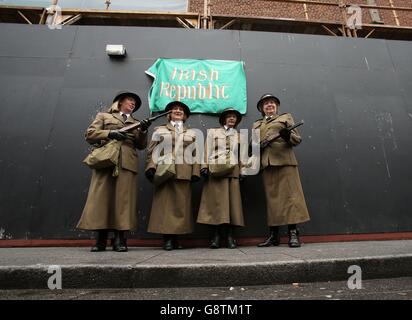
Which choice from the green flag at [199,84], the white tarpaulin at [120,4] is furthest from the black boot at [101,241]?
the white tarpaulin at [120,4]

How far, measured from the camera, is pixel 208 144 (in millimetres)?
4305

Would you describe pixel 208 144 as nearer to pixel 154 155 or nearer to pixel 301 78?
pixel 154 155

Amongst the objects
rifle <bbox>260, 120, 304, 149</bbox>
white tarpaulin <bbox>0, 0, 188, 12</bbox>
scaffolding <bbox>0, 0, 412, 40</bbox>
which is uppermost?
white tarpaulin <bbox>0, 0, 188, 12</bbox>

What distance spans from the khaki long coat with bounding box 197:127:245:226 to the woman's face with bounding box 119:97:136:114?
125cm

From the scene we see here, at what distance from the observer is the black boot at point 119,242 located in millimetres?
3547

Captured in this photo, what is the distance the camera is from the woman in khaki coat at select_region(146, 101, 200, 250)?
151 inches

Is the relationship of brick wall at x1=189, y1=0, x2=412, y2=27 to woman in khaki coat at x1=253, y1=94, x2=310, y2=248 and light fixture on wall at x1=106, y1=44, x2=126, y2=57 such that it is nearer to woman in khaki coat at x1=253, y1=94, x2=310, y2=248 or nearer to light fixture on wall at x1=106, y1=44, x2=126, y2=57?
light fixture on wall at x1=106, y1=44, x2=126, y2=57

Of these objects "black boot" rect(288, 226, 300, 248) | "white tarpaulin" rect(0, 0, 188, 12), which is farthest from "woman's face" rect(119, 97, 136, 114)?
"white tarpaulin" rect(0, 0, 188, 12)

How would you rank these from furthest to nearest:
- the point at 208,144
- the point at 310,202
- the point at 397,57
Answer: the point at 397,57, the point at 310,202, the point at 208,144

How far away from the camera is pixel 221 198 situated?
13.1ft

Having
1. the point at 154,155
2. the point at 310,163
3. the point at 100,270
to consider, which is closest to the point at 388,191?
the point at 310,163

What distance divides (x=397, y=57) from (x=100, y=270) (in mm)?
6415

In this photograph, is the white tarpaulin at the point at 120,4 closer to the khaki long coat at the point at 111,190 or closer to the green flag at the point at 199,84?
the green flag at the point at 199,84
